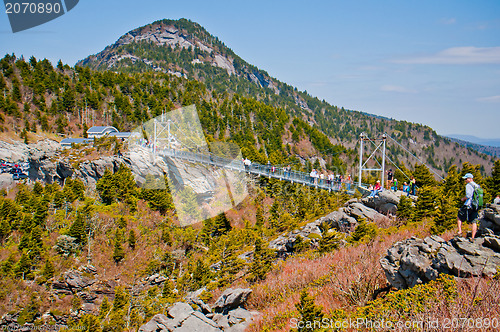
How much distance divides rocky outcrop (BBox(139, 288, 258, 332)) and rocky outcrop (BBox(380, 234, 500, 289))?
9.94 feet

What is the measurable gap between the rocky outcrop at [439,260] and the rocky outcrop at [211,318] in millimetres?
3031

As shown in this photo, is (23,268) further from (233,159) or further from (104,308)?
(233,159)

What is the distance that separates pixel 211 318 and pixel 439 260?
193 inches

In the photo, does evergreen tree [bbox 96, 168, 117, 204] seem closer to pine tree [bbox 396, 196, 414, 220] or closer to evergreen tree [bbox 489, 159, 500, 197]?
pine tree [bbox 396, 196, 414, 220]

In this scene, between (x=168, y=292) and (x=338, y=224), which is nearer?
(x=338, y=224)

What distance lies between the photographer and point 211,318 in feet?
24.6

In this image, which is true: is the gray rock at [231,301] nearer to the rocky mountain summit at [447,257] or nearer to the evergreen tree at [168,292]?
the rocky mountain summit at [447,257]

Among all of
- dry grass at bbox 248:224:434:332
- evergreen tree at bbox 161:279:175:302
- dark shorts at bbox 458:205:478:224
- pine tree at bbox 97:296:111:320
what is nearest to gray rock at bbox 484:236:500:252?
dark shorts at bbox 458:205:478:224

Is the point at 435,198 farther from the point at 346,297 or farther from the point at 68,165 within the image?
the point at 68,165

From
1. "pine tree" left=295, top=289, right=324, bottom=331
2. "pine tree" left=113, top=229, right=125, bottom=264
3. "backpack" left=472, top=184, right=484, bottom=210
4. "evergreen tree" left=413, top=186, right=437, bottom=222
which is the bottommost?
"pine tree" left=113, top=229, right=125, bottom=264

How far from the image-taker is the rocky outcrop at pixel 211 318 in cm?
672

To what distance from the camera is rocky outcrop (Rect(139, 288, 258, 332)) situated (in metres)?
6.72

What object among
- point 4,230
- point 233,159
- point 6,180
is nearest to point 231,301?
point 4,230

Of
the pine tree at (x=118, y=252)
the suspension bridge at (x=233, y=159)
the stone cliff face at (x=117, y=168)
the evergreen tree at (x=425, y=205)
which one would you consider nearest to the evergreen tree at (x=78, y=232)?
the pine tree at (x=118, y=252)
